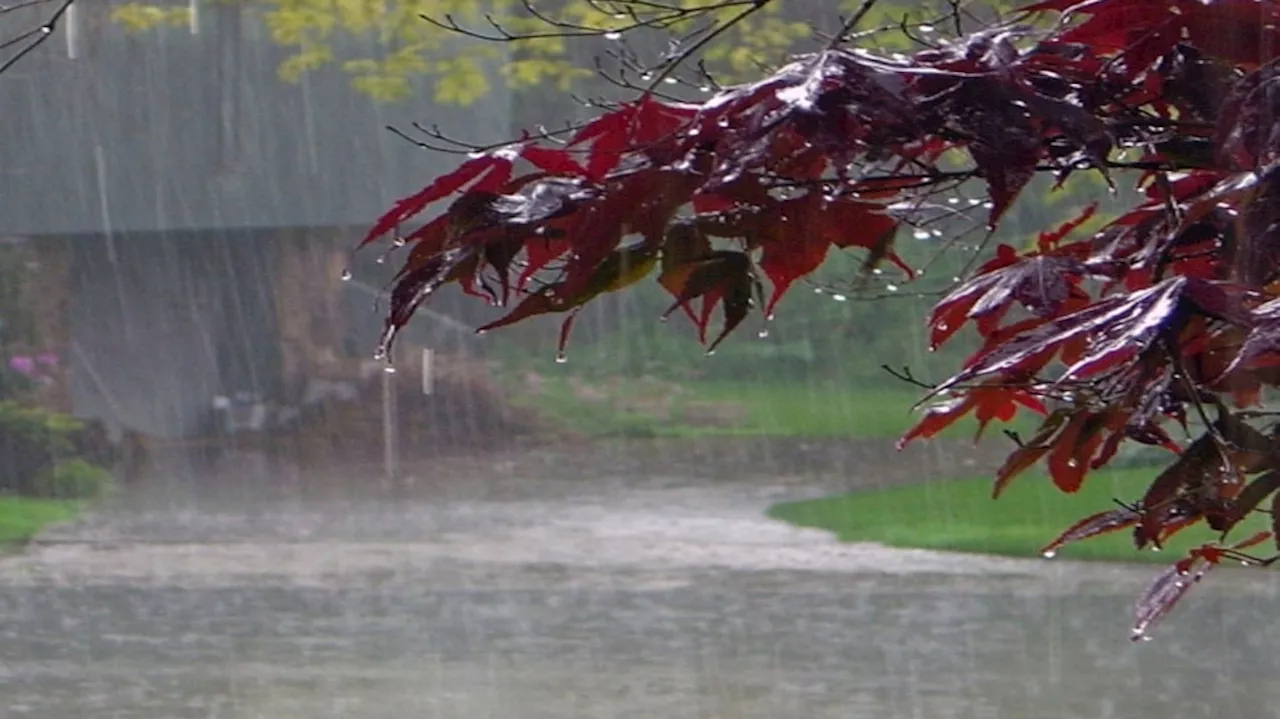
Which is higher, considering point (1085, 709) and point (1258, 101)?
point (1258, 101)

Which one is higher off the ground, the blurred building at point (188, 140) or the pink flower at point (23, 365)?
the blurred building at point (188, 140)

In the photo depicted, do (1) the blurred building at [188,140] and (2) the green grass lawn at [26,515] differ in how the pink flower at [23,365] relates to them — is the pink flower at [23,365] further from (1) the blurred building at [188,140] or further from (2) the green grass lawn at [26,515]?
(2) the green grass lawn at [26,515]

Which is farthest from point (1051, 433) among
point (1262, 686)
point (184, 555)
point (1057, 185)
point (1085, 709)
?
point (184, 555)

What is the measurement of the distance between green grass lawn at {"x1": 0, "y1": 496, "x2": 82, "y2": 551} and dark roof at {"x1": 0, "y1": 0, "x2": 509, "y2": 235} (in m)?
2.56

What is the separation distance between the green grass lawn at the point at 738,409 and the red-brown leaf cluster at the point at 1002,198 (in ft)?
40.5

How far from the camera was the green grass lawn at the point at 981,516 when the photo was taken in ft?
29.0

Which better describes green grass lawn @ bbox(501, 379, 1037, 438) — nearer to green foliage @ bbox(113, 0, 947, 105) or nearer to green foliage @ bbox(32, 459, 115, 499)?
green foliage @ bbox(32, 459, 115, 499)

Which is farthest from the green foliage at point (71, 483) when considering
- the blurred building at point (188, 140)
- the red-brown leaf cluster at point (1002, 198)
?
the red-brown leaf cluster at point (1002, 198)

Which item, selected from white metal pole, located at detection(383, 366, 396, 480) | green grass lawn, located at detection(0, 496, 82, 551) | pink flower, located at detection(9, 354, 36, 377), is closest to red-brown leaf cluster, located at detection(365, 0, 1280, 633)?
green grass lawn, located at detection(0, 496, 82, 551)

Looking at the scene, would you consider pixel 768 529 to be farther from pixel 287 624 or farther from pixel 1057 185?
pixel 1057 185

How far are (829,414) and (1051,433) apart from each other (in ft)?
44.7

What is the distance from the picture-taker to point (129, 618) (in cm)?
700

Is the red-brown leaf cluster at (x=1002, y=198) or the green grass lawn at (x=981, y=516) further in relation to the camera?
the green grass lawn at (x=981, y=516)

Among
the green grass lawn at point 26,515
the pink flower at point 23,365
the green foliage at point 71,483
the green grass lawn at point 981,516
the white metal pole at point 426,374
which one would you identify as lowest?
the green grass lawn at point 981,516
